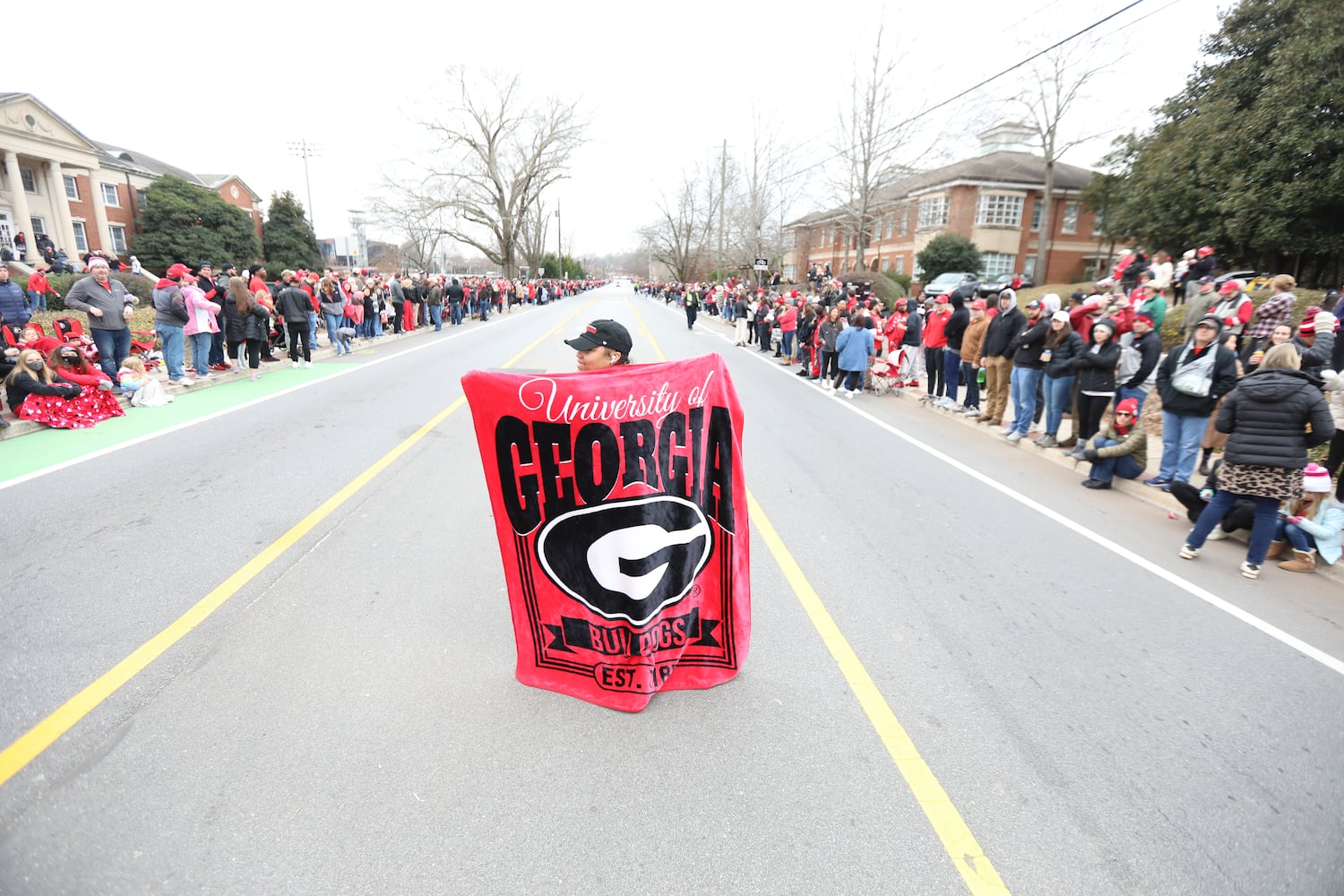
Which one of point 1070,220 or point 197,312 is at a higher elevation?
point 1070,220

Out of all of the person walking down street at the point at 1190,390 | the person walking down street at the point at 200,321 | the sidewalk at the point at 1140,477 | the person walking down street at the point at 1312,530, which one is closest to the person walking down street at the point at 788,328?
the sidewalk at the point at 1140,477

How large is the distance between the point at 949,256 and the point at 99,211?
5341 centimetres

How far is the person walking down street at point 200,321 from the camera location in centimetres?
1112

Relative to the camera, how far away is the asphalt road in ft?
7.34

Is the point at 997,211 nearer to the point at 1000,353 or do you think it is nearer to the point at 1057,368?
the point at 1000,353

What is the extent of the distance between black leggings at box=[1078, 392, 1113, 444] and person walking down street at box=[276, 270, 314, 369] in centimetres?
1375

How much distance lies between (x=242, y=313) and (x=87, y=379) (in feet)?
13.1

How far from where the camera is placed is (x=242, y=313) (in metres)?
12.2

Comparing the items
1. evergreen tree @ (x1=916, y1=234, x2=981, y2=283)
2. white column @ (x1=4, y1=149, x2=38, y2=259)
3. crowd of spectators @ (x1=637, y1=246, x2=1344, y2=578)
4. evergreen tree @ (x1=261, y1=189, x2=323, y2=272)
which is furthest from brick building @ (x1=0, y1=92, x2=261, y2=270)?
evergreen tree @ (x1=916, y1=234, x2=981, y2=283)

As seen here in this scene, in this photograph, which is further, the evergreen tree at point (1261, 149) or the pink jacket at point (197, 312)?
the evergreen tree at point (1261, 149)

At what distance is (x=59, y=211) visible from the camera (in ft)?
130

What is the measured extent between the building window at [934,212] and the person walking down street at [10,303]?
48.2m

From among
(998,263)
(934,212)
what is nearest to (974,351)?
(998,263)

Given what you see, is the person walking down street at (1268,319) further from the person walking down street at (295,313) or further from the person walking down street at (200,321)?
the person walking down street at (295,313)
